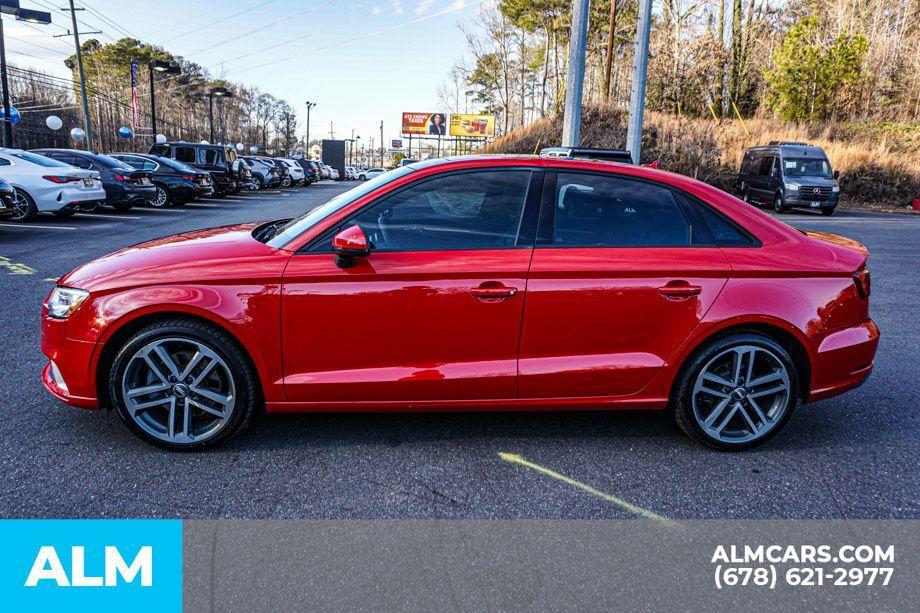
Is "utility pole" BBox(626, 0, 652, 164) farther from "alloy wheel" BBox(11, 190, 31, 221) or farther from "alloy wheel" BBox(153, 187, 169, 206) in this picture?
"alloy wheel" BBox(153, 187, 169, 206)

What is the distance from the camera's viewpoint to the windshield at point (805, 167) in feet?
76.6

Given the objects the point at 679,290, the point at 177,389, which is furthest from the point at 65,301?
the point at 679,290

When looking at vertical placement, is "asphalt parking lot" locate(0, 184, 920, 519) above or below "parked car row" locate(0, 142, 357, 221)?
below

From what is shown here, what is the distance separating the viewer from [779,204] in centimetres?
2361

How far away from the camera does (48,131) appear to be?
56.3m

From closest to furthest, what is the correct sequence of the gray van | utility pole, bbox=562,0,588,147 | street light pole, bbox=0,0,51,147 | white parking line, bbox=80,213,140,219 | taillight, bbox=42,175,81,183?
utility pole, bbox=562,0,588,147 → taillight, bbox=42,175,81,183 → white parking line, bbox=80,213,140,219 → the gray van → street light pole, bbox=0,0,51,147

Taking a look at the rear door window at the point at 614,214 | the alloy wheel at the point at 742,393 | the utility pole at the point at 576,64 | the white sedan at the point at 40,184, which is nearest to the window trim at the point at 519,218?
A: the rear door window at the point at 614,214

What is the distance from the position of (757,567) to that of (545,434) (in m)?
1.45

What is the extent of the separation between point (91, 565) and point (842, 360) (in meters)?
3.86

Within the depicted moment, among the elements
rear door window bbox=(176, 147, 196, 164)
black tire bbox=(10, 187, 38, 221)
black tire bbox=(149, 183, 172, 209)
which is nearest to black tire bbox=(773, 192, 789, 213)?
black tire bbox=(149, 183, 172, 209)

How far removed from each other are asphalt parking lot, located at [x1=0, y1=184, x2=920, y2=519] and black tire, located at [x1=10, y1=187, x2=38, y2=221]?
10622 mm

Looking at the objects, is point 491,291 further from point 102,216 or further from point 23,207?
point 102,216

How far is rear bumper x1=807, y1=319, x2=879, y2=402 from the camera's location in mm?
3631

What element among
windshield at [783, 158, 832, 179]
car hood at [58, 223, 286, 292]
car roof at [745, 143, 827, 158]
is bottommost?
car hood at [58, 223, 286, 292]
